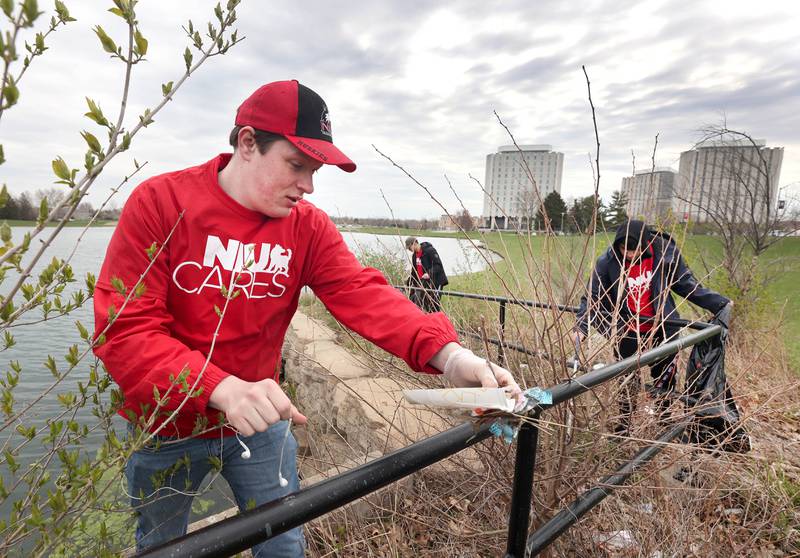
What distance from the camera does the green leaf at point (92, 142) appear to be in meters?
0.79

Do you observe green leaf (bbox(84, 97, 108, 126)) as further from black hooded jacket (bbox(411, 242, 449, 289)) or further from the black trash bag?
black hooded jacket (bbox(411, 242, 449, 289))

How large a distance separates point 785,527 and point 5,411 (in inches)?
130

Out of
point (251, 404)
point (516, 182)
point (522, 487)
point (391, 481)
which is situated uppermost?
point (516, 182)

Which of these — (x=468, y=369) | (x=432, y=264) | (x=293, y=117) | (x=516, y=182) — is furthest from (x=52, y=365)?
(x=432, y=264)

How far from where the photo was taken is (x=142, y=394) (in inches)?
43.6

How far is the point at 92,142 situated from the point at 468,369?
1.05 meters

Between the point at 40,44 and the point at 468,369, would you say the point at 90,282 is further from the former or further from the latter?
the point at 468,369

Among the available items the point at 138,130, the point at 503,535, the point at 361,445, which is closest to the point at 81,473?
the point at 138,130

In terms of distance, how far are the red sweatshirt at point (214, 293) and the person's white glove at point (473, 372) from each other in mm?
75

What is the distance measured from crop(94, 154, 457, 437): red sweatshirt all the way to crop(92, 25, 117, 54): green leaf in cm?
47

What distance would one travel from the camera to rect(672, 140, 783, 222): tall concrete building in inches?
239

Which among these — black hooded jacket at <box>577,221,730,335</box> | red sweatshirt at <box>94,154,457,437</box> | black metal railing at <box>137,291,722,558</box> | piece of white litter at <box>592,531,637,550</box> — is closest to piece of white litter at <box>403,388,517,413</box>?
black metal railing at <box>137,291,722,558</box>

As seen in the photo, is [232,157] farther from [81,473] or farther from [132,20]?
[81,473]

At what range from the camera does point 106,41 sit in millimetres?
826
